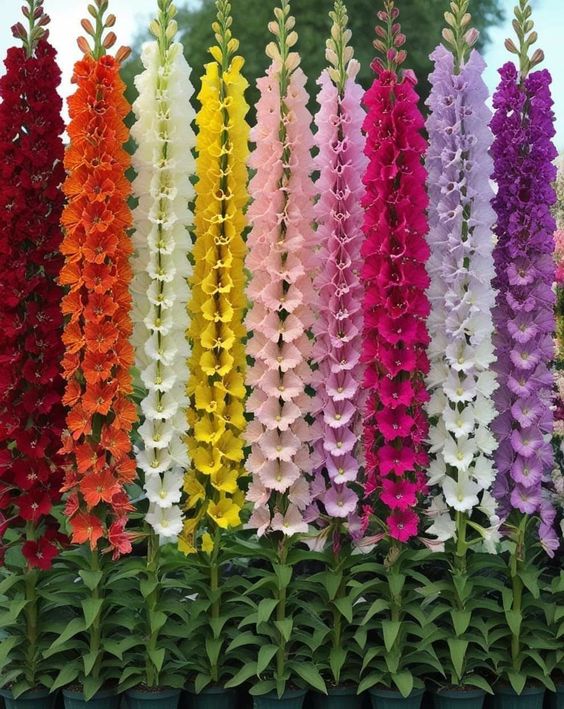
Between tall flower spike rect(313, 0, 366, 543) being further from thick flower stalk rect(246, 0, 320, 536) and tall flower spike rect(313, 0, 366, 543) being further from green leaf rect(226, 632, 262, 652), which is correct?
green leaf rect(226, 632, 262, 652)

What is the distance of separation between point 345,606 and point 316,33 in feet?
35.5

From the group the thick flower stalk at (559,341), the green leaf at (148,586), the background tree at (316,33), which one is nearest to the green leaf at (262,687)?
the green leaf at (148,586)

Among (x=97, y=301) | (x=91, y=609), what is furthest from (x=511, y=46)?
(x=91, y=609)

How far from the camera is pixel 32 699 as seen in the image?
6.46 meters

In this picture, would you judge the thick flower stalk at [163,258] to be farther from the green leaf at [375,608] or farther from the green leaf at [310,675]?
the green leaf at [375,608]

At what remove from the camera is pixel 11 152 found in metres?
6.36

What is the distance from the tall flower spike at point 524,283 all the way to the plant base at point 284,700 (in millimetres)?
1600

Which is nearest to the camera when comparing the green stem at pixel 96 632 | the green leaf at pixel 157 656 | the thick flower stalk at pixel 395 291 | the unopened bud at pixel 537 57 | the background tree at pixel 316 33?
the thick flower stalk at pixel 395 291

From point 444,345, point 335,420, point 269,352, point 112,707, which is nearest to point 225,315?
point 269,352

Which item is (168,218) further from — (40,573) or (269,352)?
(40,573)

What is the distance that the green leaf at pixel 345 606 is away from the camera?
6133mm

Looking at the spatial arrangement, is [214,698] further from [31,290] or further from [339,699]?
[31,290]

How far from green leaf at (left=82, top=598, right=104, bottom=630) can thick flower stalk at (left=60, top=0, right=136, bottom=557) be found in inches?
12.0

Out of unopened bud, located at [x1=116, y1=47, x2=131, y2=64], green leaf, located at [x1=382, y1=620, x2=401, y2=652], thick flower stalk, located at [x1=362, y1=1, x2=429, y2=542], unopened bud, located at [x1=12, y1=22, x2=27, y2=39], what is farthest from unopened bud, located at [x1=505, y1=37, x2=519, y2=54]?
green leaf, located at [x1=382, y1=620, x2=401, y2=652]
